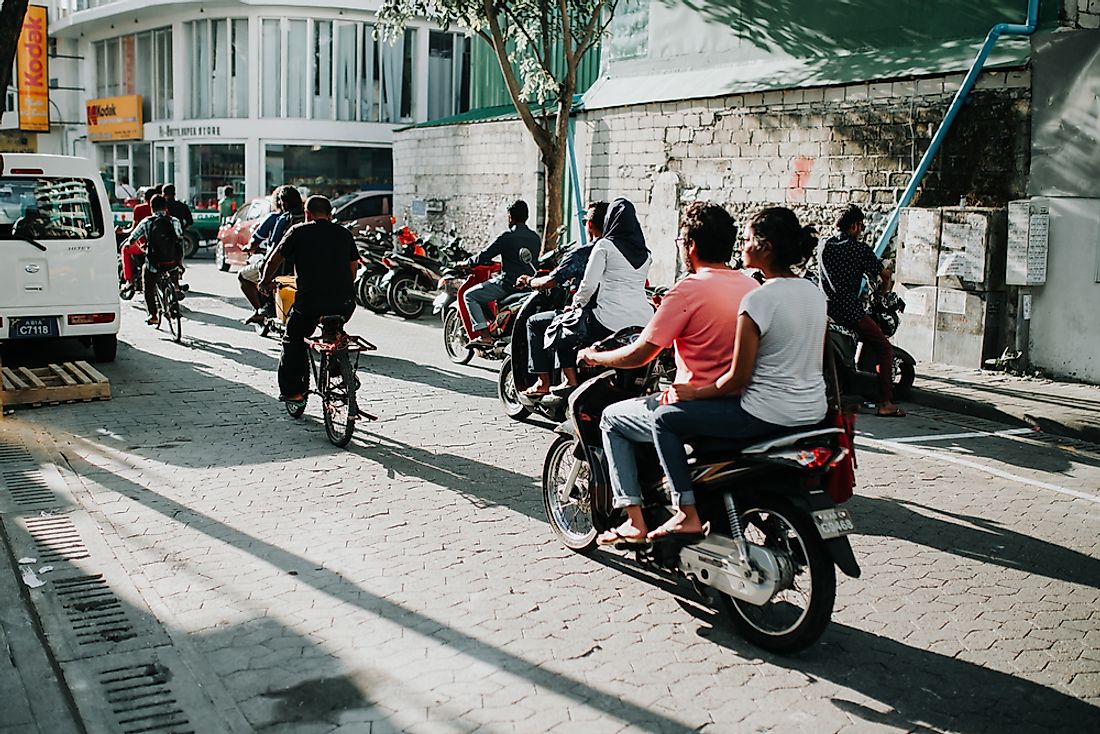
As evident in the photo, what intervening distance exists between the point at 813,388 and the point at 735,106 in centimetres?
1228

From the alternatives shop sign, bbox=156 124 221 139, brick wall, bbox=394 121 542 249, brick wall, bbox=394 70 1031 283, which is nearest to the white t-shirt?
brick wall, bbox=394 70 1031 283

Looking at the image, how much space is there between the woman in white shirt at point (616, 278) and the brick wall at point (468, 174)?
1388 centimetres

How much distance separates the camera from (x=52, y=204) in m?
11.6

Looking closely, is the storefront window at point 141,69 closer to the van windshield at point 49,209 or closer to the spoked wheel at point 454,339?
the van windshield at point 49,209

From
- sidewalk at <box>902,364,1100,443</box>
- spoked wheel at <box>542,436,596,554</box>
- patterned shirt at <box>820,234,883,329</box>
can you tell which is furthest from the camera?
patterned shirt at <box>820,234,883,329</box>

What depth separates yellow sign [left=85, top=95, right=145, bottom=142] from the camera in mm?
40719

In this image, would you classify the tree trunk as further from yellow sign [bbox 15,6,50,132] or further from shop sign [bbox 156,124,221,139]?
yellow sign [bbox 15,6,50,132]

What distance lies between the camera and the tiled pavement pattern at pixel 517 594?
4.41 m

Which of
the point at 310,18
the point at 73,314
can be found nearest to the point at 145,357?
the point at 73,314

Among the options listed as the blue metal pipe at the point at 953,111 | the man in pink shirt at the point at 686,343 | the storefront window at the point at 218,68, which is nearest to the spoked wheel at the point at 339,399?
the man in pink shirt at the point at 686,343

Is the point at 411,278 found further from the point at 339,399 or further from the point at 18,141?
the point at 18,141

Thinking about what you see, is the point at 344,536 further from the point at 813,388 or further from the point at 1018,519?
the point at 1018,519

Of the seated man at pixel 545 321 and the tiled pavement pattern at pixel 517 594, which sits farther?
the seated man at pixel 545 321

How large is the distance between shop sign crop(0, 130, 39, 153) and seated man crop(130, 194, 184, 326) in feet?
122
